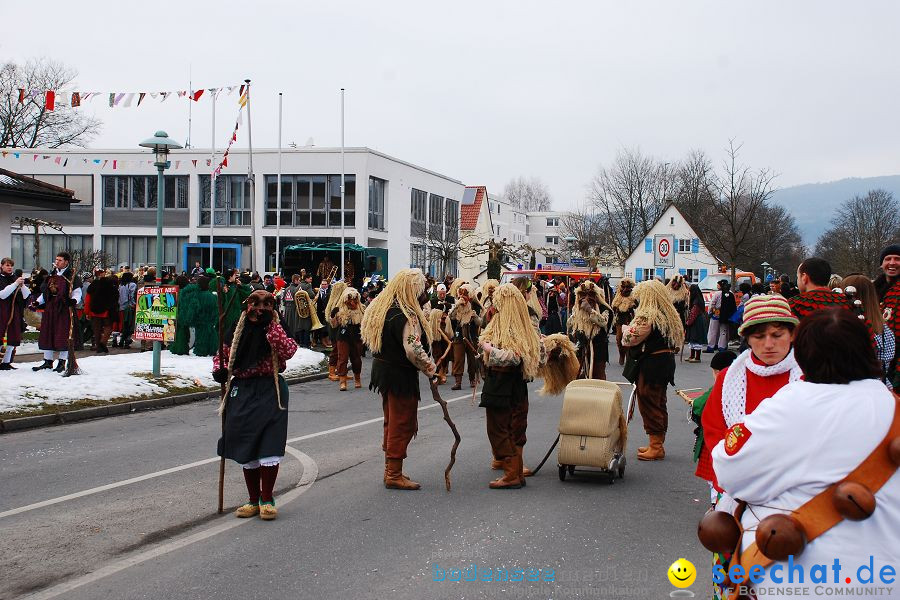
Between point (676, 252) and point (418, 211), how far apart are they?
26.4 metres

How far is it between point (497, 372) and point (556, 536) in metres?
1.99

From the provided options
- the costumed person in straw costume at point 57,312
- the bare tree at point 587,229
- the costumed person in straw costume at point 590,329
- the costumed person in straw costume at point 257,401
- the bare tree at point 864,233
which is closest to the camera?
the costumed person in straw costume at point 257,401

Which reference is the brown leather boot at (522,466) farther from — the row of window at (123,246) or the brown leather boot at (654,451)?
the row of window at (123,246)

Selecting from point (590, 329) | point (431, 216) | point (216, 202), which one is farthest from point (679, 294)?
point (431, 216)

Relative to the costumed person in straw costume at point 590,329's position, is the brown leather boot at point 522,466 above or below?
below

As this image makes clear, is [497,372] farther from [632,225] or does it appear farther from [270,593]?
[632,225]

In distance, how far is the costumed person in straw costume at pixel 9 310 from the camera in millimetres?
14734

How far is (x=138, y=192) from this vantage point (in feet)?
156

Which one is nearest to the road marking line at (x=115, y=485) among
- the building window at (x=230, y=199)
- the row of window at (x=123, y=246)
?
the building window at (x=230, y=199)

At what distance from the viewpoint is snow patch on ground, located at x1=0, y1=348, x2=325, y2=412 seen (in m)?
12.6

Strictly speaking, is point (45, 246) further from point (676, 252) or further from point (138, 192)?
point (676, 252)

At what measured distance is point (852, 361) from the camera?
9.18ft

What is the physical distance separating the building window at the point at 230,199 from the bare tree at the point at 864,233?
3539 cm

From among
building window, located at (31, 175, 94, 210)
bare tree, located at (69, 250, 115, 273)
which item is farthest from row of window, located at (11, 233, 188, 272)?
bare tree, located at (69, 250, 115, 273)
